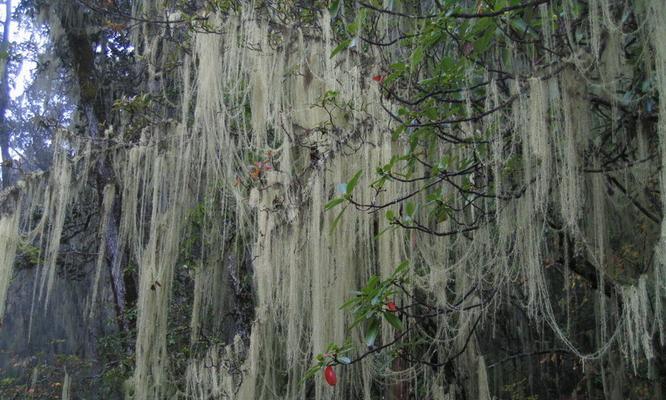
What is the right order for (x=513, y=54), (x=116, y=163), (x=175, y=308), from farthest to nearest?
(x=175, y=308) → (x=116, y=163) → (x=513, y=54)

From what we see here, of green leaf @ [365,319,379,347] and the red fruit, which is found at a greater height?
green leaf @ [365,319,379,347]

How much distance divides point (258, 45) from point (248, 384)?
6.76ft

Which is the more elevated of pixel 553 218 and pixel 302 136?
pixel 302 136

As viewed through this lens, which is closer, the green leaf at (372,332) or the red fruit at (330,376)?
the green leaf at (372,332)

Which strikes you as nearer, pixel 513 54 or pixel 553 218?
pixel 513 54

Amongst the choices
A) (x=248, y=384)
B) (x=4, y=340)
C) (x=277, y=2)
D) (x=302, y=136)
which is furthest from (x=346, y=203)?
(x=4, y=340)

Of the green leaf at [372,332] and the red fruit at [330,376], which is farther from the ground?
the green leaf at [372,332]

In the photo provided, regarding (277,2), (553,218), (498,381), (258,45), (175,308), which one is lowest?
(498,381)

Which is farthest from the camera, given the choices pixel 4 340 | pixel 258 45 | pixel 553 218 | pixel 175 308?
pixel 4 340

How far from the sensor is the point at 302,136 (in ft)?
13.6

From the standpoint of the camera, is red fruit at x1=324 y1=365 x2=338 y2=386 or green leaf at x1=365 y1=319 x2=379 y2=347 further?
red fruit at x1=324 y1=365 x2=338 y2=386

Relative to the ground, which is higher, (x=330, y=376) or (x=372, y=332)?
(x=372, y=332)

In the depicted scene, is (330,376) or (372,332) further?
(330,376)

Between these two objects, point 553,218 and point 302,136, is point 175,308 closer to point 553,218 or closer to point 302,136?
point 302,136
